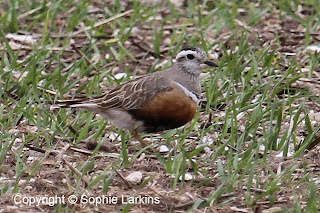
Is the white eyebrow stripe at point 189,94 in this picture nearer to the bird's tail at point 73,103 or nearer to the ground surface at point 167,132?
the ground surface at point 167,132

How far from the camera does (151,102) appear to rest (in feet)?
21.9

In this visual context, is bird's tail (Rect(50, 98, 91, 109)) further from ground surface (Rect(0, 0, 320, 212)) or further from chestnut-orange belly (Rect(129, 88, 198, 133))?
chestnut-orange belly (Rect(129, 88, 198, 133))

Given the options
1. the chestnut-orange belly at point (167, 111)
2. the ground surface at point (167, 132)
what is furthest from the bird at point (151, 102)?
the ground surface at point (167, 132)

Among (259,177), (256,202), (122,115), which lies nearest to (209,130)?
(122,115)

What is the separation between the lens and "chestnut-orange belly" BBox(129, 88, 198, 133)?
657 cm

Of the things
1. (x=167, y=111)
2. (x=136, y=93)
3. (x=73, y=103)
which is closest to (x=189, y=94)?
(x=167, y=111)

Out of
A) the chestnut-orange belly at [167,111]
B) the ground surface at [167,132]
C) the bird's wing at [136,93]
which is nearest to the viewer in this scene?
the ground surface at [167,132]

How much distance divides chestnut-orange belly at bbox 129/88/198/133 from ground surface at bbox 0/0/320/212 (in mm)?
168

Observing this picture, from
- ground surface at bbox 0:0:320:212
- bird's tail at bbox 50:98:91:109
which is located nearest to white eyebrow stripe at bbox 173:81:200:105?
ground surface at bbox 0:0:320:212

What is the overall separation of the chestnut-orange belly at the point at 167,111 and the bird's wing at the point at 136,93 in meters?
0.05

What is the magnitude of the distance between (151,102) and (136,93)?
0.53ft

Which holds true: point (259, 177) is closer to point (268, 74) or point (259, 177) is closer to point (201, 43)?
point (268, 74)

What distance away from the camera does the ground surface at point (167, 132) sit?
555cm

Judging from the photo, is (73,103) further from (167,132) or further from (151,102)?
(167,132)
